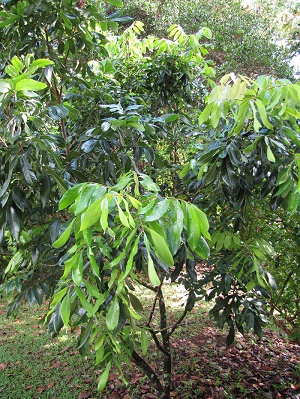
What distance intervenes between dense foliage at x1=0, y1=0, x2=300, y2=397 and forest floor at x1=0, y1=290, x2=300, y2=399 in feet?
2.25

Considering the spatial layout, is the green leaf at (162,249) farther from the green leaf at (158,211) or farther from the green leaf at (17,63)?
the green leaf at (17,63)

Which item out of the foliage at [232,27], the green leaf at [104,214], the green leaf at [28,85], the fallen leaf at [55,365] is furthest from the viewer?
the foliage at [232,27]

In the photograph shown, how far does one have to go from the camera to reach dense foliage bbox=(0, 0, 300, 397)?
89cm

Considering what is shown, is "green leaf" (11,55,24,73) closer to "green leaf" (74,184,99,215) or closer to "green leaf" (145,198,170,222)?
"green leaf" (74,184,99,215)

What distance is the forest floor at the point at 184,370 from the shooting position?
277 centimetres

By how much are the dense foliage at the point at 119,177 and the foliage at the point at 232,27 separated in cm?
416

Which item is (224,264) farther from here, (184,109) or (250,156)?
(184,109)

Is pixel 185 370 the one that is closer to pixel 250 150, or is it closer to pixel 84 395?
pixel 84 395

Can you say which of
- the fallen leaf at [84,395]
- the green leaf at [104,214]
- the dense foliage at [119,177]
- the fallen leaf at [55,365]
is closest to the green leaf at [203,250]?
the dense foliage at [119,177]

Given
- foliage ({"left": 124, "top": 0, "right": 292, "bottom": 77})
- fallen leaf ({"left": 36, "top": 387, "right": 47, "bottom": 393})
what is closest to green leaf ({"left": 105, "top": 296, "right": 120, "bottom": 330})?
fallen leaf ({"left": 36, "top": 387, "right": 47, "bottom": 393})

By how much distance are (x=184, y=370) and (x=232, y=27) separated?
5824 millimetres

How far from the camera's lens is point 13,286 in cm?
155

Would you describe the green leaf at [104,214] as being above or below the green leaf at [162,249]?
above

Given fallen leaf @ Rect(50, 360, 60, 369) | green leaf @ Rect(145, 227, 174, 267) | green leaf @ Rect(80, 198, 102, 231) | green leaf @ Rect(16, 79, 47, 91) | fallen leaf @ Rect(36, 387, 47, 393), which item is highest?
green leaf @ Rect(16, 79, 47, 91)
